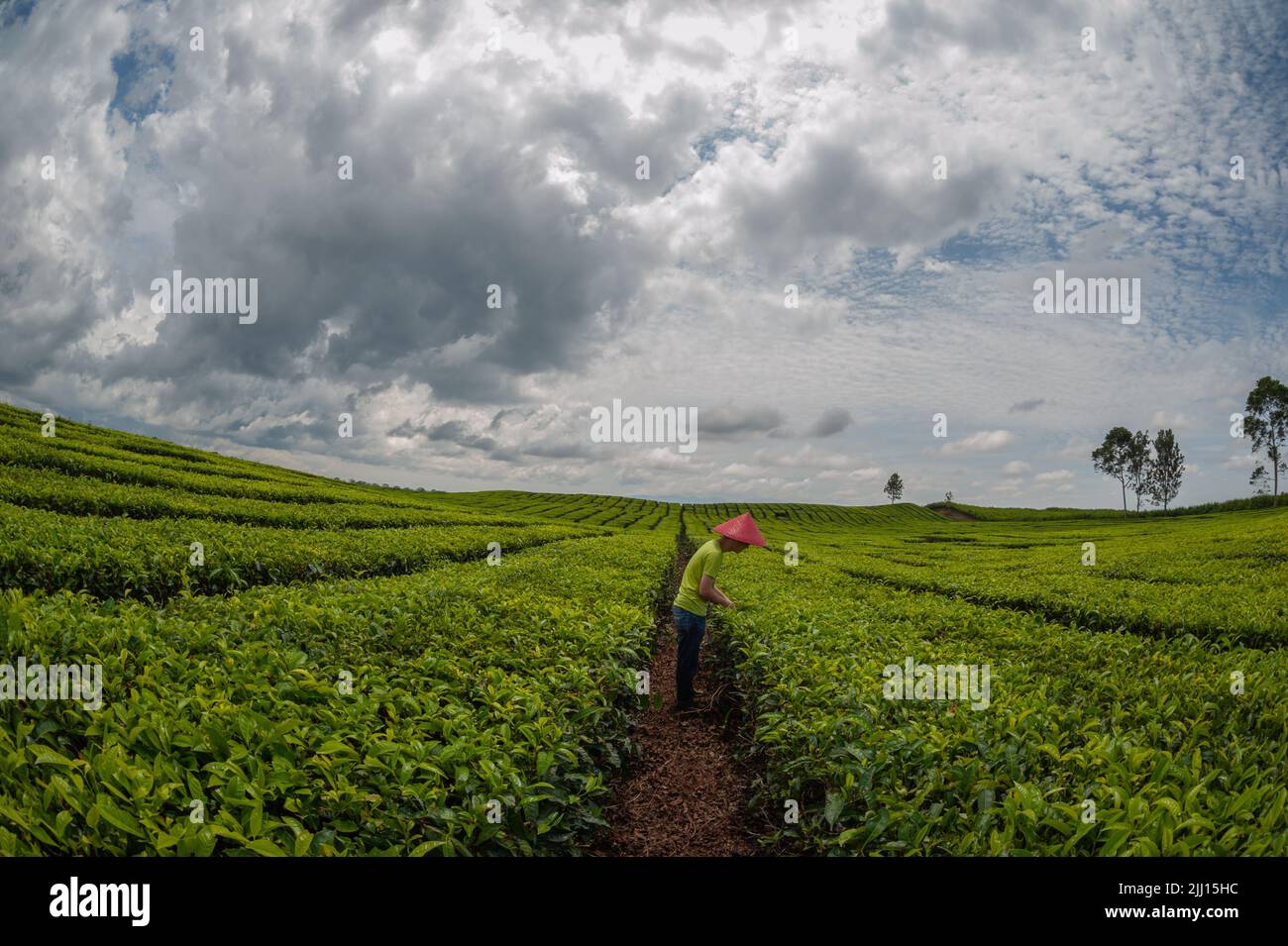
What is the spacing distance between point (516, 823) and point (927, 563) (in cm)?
2589

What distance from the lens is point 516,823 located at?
3379mm

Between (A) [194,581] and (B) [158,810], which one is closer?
(B) [158,810]

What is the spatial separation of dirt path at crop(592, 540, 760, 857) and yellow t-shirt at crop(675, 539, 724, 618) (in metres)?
1.42

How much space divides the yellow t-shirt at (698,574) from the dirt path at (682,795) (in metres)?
1.42

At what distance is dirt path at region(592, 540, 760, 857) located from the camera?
5383 millimetres

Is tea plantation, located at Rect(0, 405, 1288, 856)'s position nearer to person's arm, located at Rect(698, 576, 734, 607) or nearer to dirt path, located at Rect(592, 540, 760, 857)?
dirt path, located at Rect(592, 540, 760, 857)

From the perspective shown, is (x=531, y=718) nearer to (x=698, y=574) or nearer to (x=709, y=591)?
(x=709, y=591)

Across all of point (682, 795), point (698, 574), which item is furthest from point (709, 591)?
point (682, 795)

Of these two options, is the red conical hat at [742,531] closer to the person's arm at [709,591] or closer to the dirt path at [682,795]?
the person's arm at [709,591]

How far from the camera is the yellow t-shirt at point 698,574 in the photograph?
8266mm

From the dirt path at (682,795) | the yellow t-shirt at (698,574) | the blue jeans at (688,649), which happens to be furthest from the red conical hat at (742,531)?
the dirt path at (682,795)
